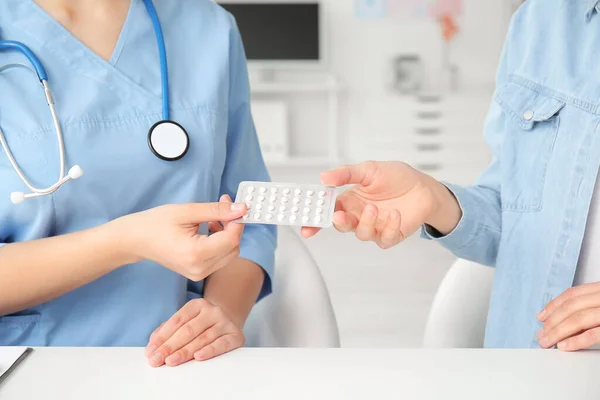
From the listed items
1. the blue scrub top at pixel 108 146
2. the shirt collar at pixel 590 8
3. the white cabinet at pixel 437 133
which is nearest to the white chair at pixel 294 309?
the blue scrub top at pixel 108 146

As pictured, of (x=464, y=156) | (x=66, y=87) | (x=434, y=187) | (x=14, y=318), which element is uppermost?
(x=66, y=87)

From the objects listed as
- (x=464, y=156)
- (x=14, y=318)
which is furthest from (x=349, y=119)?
(x=14, y=318)

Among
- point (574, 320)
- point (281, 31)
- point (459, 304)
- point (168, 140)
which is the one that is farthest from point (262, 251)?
point (281, 31)

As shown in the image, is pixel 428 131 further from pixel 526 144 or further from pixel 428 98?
pixel 526 144

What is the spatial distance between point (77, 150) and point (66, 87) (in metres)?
0.08

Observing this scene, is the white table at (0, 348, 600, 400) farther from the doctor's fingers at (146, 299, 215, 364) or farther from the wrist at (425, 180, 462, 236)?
the wrist at (425, 180, 462, 236)

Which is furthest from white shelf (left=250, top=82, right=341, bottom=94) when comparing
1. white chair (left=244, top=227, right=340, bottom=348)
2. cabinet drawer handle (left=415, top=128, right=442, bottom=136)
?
white chair (left=244, top=227, right=340, bottom=348)

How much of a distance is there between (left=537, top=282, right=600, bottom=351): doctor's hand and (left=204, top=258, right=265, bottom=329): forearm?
38cm

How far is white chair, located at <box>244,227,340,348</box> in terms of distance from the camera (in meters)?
1.01

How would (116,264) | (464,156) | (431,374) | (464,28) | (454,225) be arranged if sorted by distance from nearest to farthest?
(431,374) → (116,264) → (454,225) → (464,156) → (464,28)

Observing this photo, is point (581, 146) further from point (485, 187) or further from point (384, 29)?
point (384, 29)

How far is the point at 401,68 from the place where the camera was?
424 cm

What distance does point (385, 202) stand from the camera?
852 mm

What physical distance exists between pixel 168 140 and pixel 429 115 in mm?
3292
